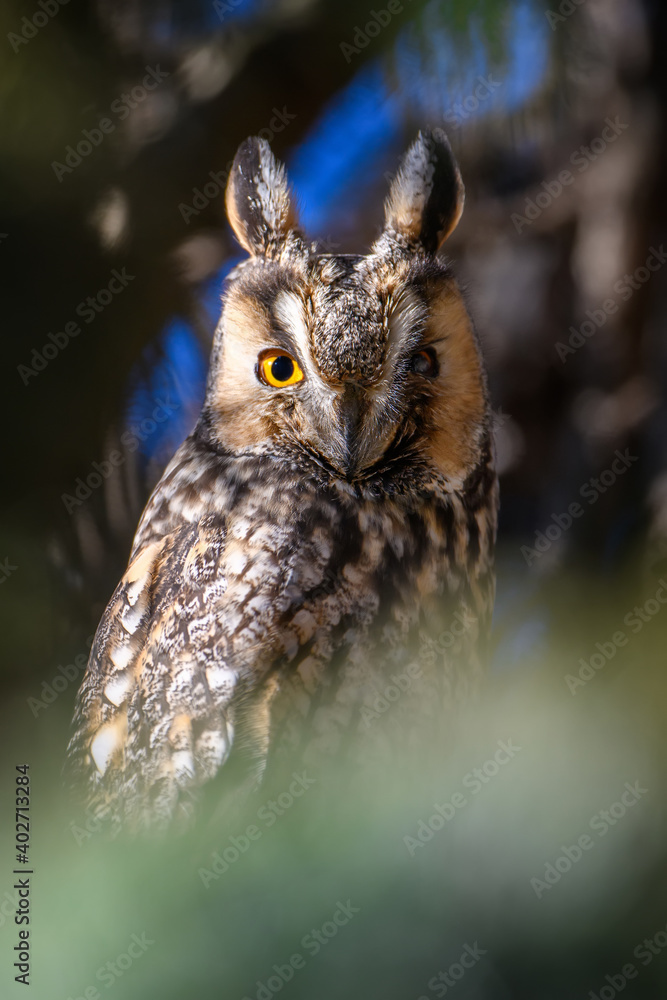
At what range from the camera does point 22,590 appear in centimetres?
81

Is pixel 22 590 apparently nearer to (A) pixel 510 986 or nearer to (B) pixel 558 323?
(A) pixel 510 986

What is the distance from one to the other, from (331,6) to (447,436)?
2.07ft
